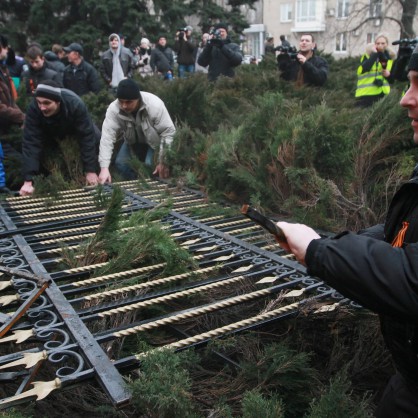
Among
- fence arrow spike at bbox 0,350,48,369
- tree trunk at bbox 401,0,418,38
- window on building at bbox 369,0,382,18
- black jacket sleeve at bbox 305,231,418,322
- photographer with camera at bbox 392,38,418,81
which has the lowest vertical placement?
fence arrow spike at bbox 0,350,48,369

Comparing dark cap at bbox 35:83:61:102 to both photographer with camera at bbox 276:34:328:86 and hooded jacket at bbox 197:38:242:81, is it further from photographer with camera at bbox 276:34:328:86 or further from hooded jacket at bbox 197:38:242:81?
hooded jacket at bbox 197:38:242:81

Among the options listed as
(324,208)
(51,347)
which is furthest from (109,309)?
(324,208)

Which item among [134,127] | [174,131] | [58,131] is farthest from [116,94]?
[58,131]

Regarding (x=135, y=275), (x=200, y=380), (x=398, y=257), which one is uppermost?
(x=398, y=257)

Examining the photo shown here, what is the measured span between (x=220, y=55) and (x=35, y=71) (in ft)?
11.3

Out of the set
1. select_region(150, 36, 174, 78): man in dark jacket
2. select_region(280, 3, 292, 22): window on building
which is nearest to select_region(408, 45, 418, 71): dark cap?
select_region(150, 36, 174, 78): man in dark jacket

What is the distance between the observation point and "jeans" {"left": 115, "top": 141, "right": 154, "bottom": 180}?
674cm

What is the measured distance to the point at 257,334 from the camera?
118 inches

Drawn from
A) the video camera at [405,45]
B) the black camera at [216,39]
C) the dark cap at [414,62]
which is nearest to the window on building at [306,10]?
the black camera at [216,39]

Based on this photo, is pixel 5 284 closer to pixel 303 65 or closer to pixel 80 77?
pixel 303 65

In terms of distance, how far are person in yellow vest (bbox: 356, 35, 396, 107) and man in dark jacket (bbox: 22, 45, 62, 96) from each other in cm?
485

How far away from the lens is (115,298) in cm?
318

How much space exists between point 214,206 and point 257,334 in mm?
2162

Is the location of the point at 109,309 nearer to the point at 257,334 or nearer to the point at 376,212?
the point at 257,334
